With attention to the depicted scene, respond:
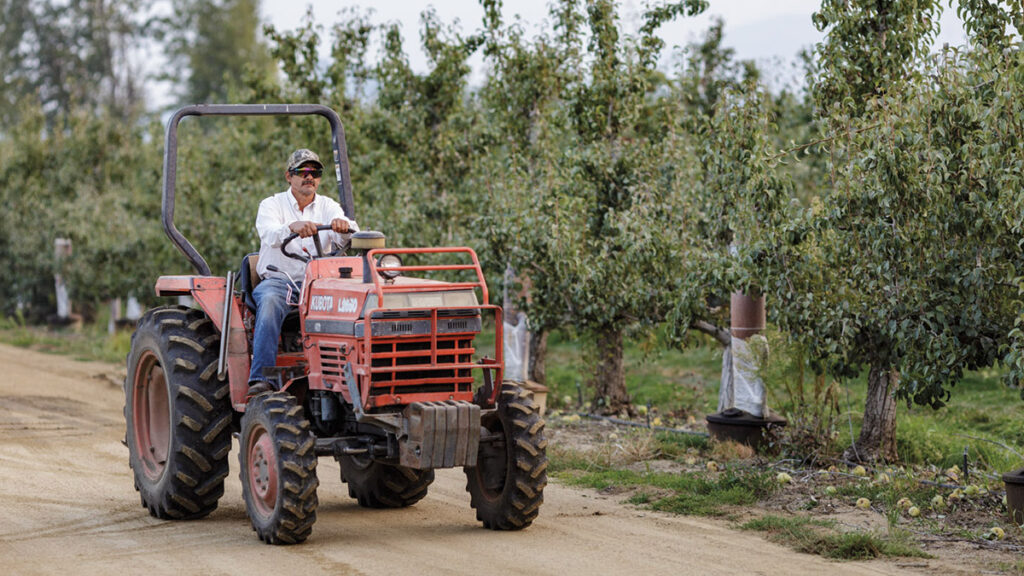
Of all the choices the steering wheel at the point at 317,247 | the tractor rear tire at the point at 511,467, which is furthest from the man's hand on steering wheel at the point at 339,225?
the tractor rear tire at the point at 511,467

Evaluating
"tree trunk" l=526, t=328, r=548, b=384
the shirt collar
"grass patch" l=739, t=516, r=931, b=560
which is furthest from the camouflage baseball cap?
"tree trunk" l=526, t=328, r=548, b=384

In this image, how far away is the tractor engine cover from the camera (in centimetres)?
755

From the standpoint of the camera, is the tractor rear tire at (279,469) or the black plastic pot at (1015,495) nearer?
the tractor rear tire at (279,469)

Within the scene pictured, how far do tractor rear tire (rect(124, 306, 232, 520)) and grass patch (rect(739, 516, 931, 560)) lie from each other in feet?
12.1

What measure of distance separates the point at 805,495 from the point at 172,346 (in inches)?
189

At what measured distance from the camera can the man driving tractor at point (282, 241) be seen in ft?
27.5

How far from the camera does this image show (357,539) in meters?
8.15

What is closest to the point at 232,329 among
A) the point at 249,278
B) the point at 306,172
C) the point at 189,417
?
the point at 249,278

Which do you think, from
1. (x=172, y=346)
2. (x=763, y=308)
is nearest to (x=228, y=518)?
(x=172, y=346)

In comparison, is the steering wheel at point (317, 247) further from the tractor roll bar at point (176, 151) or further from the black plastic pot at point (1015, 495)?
the black plastic pot at point (1015, 495)

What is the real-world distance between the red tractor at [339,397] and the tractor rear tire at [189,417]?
0.01m

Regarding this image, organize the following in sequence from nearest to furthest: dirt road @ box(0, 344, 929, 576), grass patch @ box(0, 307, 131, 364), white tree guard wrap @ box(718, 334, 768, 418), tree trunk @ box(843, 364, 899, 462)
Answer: dirt road @ box(0, 344, 929, 576)
tree trunk @ box(843, 364, 899, 462)
white tree guard wrap @ box(718, 334, 768, 418)
grass patch @ box(0, 307, 131, 364)

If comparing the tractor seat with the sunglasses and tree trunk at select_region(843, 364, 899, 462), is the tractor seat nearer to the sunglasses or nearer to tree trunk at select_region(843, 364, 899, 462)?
the sunglasses

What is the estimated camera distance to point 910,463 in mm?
11008
